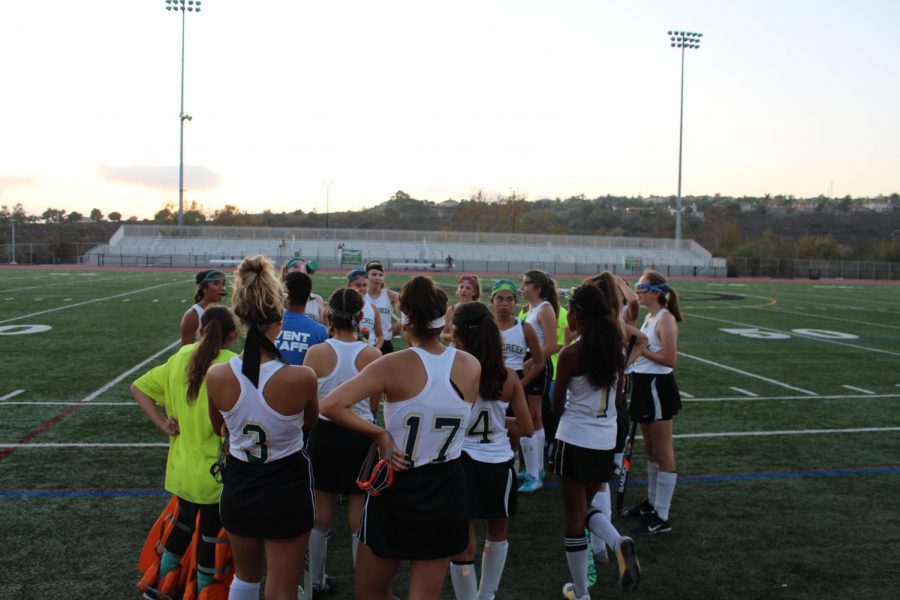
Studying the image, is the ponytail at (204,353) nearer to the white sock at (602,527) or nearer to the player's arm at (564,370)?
the player's arm at (564,370)

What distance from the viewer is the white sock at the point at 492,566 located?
3.92 metres

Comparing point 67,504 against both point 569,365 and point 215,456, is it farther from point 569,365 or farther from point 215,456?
point 569,365

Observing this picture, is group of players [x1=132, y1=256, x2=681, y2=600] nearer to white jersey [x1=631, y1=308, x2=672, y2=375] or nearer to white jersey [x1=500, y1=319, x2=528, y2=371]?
white jersey [x1=631, y1=308, x2=672, y2=375]

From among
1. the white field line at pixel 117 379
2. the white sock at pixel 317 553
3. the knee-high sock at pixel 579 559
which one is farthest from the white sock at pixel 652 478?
the white field line at pixel 117 379

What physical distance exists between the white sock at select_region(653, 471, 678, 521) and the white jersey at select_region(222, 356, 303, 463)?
3.17 m

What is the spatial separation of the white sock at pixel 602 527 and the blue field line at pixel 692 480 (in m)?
2.06

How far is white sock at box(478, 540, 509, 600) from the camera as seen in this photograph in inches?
154

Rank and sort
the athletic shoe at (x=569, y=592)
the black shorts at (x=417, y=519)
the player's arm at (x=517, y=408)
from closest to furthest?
the black shorts at (x=417, y=519), the player's arm at (x=517, y=408), the athletic shoe at (x=569, y=592)

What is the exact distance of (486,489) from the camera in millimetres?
3721

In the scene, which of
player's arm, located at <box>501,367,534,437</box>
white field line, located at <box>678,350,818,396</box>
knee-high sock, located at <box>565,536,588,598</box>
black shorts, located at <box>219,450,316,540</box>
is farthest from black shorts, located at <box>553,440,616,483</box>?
white field line, located at <box>678,350,818,396</box>

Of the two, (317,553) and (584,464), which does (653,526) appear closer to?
(584,464)

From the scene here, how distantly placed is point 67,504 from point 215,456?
8.51 ft

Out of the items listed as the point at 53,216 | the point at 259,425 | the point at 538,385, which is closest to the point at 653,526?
the point at 538,385

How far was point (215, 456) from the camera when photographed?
149 inches
